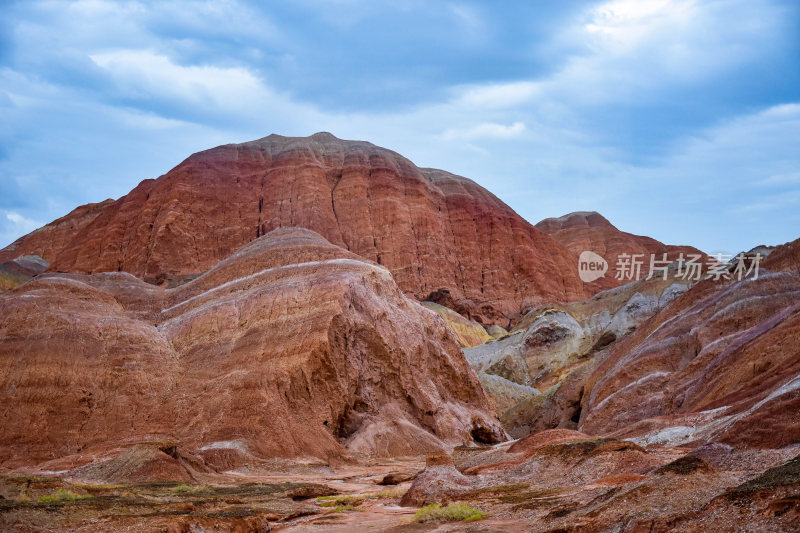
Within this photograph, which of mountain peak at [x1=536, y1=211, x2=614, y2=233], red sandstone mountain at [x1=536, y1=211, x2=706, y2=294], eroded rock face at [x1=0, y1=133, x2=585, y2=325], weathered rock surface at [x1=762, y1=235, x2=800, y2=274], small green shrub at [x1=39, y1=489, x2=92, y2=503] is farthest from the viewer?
mountain peak at [x1=536, y1=211, x2=614, y2=233]

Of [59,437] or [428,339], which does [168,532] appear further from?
[428,339]

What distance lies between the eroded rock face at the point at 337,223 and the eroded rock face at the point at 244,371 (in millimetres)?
55056

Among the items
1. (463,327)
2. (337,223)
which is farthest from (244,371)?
(337,223)

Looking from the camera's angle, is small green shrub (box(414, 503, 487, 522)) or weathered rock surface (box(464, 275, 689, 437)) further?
weathered rock surface (box(464, 275, 689, 437))

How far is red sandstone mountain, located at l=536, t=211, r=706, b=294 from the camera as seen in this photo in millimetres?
150387

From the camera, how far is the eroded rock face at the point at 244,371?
4088cm

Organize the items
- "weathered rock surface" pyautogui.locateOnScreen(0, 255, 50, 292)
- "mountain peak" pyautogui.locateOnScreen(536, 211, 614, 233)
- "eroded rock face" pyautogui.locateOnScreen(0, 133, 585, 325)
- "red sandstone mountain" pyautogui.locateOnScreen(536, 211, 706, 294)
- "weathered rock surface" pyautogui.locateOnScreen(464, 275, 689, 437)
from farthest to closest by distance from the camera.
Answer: "mountain peak" pyautogui.locateOnScreen(536, 211, 614, 233), "red sandstone mountain" pyautogui.locateOnScreen(536, 211, 706, 294), "eroded rock face" pyautogui.locateOnScreen(0, 133, 585, 325), "weathered rock surface" pyautogui.locateOnScreen(0, 255, 50, 292), "weathered rock surface" pyautogui.locateOnScreen(464, 275, 689, 437)

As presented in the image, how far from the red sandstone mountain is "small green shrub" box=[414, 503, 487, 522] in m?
130

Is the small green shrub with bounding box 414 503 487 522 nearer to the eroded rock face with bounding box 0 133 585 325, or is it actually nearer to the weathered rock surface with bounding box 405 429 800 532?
the weathered rock surface with bounding box 405 429 800 532

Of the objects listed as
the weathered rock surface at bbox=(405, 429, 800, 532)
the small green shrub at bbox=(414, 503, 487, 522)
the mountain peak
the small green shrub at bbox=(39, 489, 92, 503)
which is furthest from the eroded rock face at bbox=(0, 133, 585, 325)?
the small green shrub at bbox=(414, 503, 487, 522)

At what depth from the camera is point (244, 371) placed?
44125 mm

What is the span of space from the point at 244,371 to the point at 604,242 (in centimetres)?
13373

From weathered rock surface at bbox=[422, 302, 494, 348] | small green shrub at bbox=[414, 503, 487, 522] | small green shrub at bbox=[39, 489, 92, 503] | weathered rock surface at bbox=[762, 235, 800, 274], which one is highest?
weathered rock surface at bbox=[762, 235, 800, 274]

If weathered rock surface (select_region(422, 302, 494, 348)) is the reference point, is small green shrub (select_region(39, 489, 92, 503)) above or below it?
below
